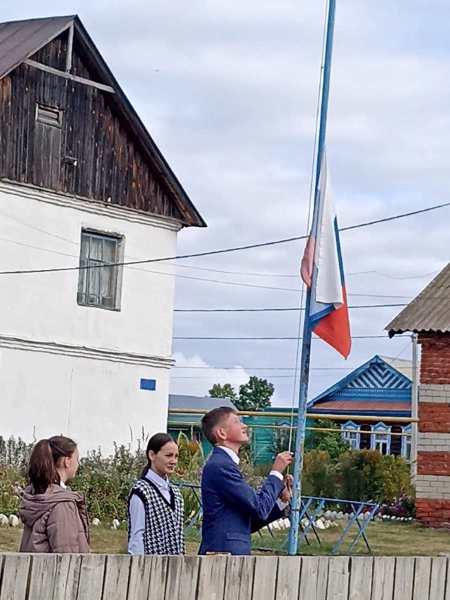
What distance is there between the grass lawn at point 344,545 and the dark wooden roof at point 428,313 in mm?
3339

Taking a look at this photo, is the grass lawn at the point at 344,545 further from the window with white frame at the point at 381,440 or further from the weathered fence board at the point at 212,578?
the window with white frame at the point at 381,440

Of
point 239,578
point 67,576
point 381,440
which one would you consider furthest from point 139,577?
point 381,440

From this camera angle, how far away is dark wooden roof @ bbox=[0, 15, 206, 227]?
22.6m

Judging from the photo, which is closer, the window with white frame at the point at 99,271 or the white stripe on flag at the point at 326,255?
the white stripe on flag at the point at 326,255

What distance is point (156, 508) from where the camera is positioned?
274 inches

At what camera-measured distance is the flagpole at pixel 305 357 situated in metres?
10.3

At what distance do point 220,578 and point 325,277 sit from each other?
522 centimetres

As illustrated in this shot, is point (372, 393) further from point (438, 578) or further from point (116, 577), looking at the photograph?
point (116, 577)

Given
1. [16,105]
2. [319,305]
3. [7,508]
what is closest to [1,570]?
[319,305]

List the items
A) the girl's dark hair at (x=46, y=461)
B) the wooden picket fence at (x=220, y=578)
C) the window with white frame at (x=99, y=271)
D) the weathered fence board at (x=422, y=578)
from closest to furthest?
the wooden picket fence at (x=220, y=578) → the girl's dark hair at (x=46, y=461) → the weathered fence board at (x=422, y=578) → the window with white frame at (x=99, y=271)

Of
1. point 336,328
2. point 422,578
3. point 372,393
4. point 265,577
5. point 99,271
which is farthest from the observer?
point 372,393

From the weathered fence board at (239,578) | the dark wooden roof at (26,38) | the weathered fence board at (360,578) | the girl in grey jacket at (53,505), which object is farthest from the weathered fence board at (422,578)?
the dark wooden roof at (26,38)

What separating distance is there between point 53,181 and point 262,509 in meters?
17.0

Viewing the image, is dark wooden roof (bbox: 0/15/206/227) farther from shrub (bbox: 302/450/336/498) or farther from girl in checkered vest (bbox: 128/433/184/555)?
girl in checkered vest (bbox: 128/433/184/555)
